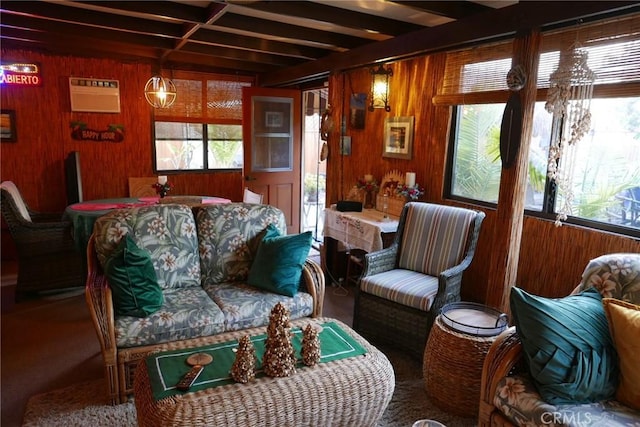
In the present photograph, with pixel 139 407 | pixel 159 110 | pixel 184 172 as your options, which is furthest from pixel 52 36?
pixel 139 407

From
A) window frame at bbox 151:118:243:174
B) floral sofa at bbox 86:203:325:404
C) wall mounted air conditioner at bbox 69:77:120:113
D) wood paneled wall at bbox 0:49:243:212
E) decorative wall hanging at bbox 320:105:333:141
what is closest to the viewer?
floral sofa at bbox 86:203:325:404

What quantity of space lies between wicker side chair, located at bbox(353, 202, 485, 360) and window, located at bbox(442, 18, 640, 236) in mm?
552

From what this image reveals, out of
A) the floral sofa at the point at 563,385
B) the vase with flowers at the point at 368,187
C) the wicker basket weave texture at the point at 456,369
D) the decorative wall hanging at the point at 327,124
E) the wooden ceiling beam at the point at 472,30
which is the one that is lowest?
the wicker basket weave texture at the point at 456,369

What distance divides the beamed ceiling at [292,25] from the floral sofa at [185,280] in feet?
4.92

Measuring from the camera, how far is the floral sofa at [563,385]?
1.68 meters

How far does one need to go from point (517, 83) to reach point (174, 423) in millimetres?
2623

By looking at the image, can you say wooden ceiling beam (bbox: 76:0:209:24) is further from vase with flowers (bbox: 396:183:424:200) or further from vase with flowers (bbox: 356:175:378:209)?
vase with flowers (bbox: 396:183:424:200)

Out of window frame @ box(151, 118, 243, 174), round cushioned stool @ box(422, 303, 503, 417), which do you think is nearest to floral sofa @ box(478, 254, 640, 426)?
round cushioned stool @ box(422, 303, 503, 417)

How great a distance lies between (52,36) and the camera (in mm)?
4602

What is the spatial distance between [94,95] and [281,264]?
13.1 ft

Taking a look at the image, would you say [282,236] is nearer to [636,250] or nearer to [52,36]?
[636,250]

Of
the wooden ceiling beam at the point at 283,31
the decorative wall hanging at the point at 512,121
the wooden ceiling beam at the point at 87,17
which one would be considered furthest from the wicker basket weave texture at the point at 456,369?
the wooden ceiling beam at the point at 87,17

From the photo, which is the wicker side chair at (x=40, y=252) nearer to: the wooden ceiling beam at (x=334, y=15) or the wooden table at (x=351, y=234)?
the wooden table at (x=351, y=234)

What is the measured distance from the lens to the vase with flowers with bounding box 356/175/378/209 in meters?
4.34
